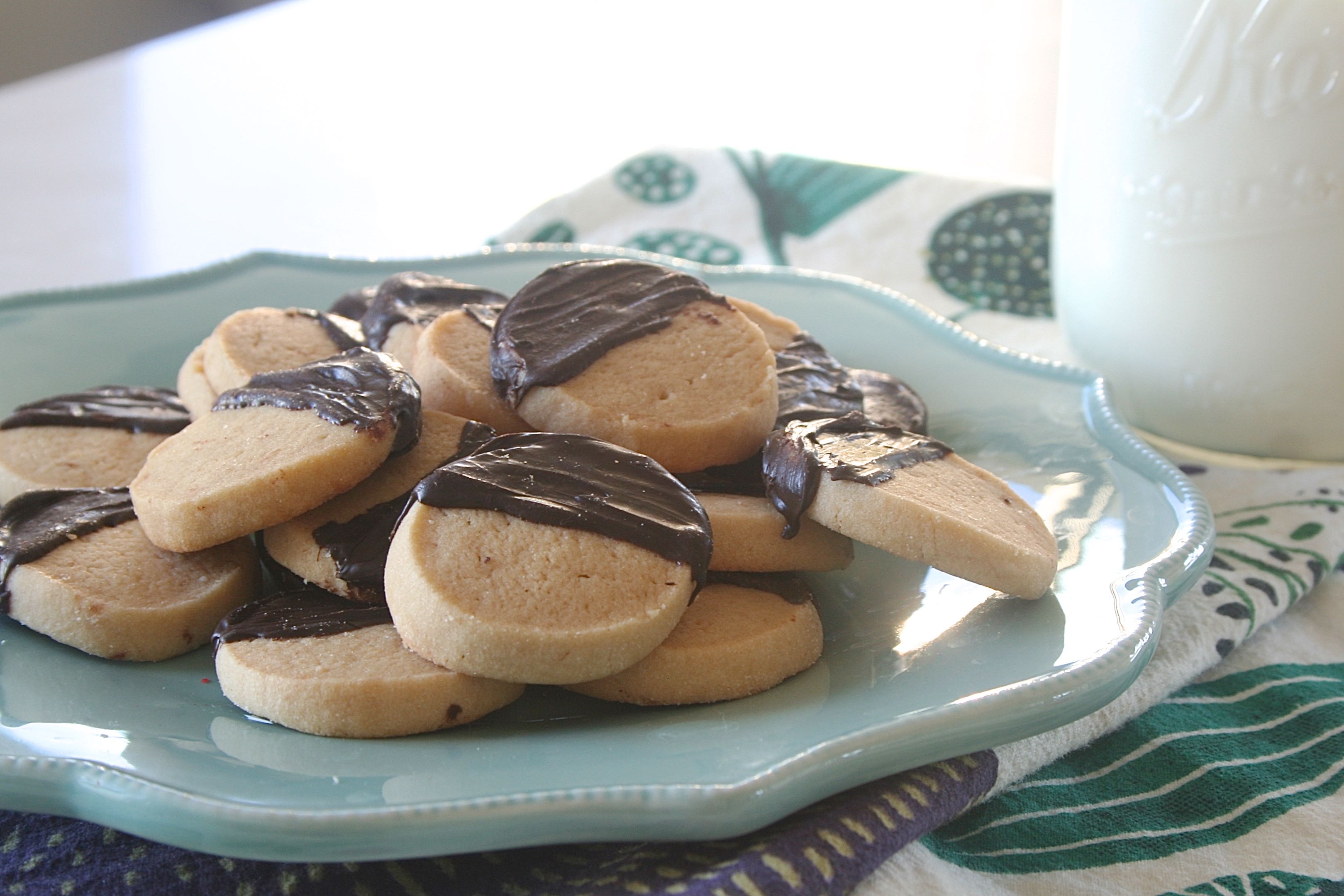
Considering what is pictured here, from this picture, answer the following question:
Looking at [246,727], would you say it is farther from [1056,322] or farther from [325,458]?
[1056,322]

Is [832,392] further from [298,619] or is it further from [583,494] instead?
[298,619]

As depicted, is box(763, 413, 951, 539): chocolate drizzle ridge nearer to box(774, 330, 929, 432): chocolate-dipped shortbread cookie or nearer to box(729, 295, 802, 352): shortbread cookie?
box(774, 330, 929, 432): chocolate-dipped shortbread cookie

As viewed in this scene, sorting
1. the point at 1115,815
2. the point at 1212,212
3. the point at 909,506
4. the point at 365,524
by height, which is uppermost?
the point at 1212,212

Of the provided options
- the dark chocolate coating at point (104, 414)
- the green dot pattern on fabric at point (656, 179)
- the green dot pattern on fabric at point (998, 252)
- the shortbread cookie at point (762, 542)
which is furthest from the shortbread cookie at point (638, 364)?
the green dot pattern on fabric at point (656, 179)

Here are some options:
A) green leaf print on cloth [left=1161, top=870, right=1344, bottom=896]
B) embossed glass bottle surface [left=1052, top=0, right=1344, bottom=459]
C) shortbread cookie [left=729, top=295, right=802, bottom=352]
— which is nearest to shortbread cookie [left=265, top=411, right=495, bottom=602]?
shortbread cookie [left=729, top=295, right=802, bottom=352]

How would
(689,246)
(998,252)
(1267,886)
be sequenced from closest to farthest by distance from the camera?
(1267,886) < (998,252) < (689,246)

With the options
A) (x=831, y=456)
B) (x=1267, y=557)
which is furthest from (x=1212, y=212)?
(x=831, y=456)

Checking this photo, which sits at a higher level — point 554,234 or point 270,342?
point 270,342

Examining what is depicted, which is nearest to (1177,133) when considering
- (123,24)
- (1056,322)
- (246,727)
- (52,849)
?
(1056,322)
